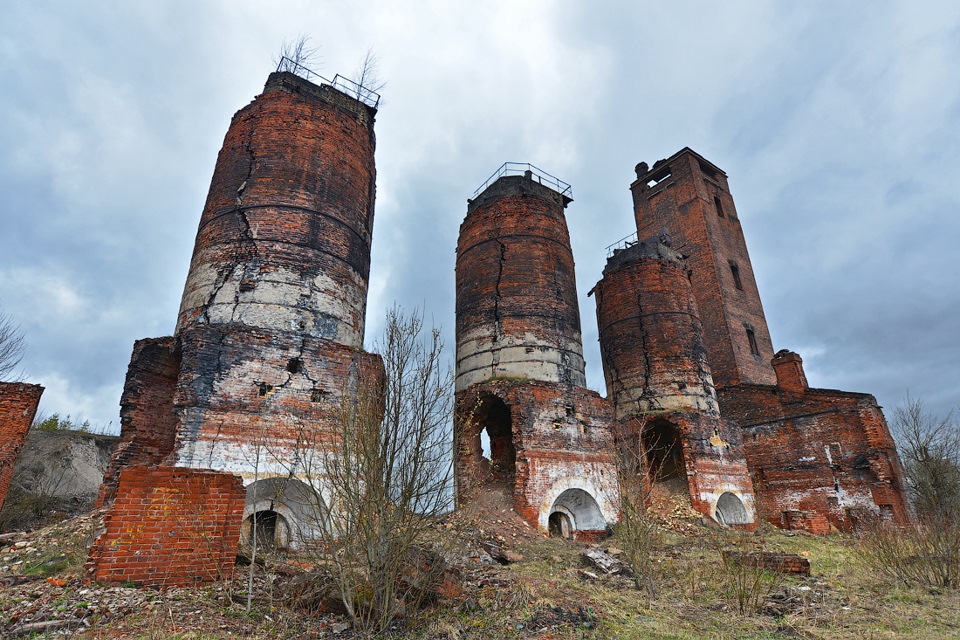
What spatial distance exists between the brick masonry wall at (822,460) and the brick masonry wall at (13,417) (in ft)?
59.6

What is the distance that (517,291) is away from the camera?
50.3 ft

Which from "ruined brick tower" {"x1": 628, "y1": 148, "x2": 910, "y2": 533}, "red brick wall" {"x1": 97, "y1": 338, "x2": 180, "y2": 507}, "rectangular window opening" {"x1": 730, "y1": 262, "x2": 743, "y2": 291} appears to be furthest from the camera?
"rectangular window opening" {"x1": 730, "y1": 262, "x2": 743, "y2": 291}

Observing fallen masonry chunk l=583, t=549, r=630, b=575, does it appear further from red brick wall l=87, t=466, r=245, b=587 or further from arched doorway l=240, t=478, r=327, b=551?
red brick wall l=87, t=466, r=245, b=587

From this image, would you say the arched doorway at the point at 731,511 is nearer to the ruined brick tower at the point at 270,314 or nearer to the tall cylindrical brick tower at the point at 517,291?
the tall cylindrical brick tower at the point at 517,291

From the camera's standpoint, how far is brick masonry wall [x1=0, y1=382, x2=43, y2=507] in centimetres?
895

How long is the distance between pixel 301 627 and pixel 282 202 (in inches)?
322

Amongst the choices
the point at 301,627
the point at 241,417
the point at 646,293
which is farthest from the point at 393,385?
the point at 646,293

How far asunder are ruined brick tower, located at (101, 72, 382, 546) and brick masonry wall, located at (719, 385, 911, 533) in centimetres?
1365

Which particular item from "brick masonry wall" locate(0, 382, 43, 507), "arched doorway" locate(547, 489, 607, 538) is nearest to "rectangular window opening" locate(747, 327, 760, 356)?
"arched doorway" locate(547, 489, 607, 538)

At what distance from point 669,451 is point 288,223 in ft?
45.3

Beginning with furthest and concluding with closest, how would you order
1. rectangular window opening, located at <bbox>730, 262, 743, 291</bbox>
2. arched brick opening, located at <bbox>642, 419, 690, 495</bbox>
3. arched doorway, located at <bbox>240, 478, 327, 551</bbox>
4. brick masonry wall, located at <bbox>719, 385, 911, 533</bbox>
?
1. rectangular window opening, located at <bbox>730, 262, 743, 291</bbox>
2. brick masonry wall, located at <bbox>719, 385, 911, 533</bbox>
3. arched brick opening, located at <bbox>642, 419, 690, 495</bbox>
4. arched doorway, located at <bbox>240, 478, 327, 551</bbox>

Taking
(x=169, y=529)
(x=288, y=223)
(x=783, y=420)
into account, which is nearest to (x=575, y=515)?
(x=169, y=529)

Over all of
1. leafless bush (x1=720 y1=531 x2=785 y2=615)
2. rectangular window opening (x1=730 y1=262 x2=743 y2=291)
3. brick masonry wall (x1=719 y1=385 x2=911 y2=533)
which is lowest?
leafless bush (x1=720 y1=531 x2=785 y2=615)

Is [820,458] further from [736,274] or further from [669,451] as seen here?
[736,274]
